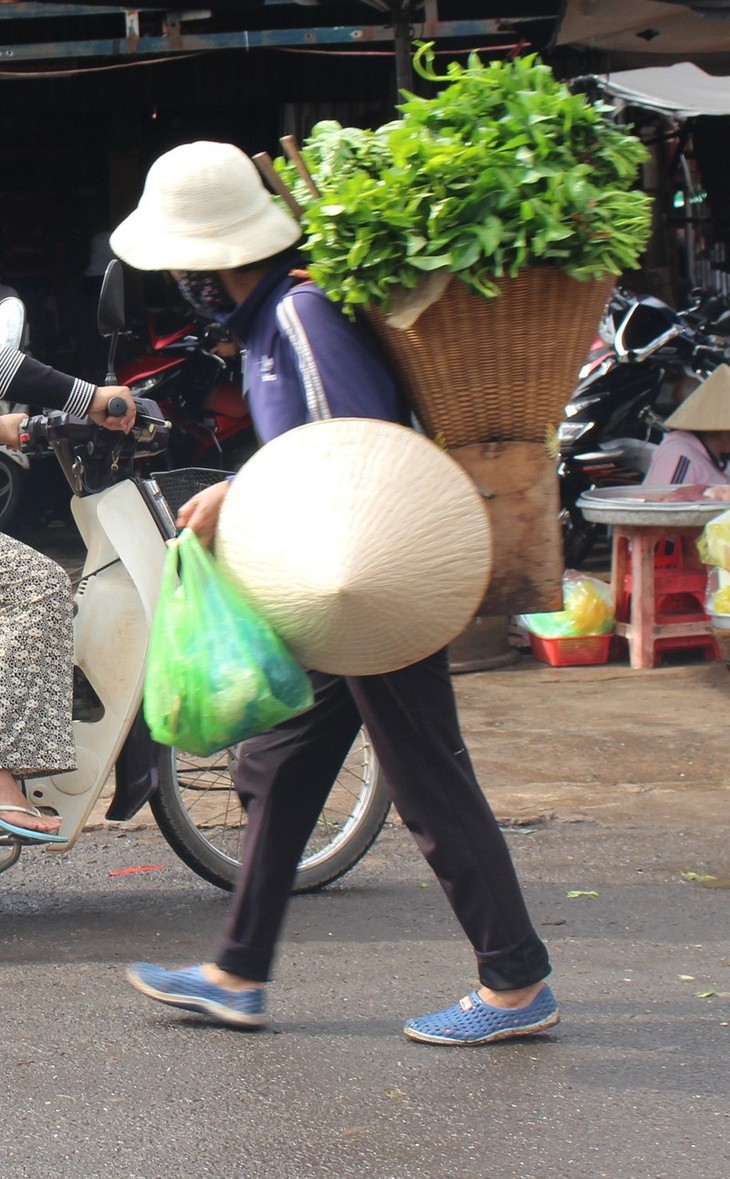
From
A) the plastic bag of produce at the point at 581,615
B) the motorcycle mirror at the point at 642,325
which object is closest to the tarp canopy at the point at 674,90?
the motorcycle mirror at the point at 642,325

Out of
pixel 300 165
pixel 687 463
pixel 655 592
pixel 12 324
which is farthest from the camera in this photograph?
pixel 687 463

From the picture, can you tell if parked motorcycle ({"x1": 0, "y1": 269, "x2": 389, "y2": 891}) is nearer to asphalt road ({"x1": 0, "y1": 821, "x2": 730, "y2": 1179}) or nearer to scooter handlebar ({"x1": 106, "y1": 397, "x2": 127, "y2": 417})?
scooter handlebar ({"x1": 106, "y1": 397, "x2": 127, "y2": 417})

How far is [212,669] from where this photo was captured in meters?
2.77

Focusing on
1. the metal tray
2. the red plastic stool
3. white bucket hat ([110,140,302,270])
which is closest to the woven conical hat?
white bucket hat ([110,140,302,270])

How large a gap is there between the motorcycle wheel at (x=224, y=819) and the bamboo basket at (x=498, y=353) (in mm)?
1225

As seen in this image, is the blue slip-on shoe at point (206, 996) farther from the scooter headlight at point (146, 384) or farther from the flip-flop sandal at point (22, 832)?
the scooter headlight at point (146, 384)

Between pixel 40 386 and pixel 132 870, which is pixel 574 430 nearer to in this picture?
pixel 132 870

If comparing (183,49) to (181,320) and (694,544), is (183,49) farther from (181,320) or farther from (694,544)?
(694,544)

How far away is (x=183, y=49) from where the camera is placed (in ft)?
28.2

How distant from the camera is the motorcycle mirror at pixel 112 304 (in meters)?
3.60

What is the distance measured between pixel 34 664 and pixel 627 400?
4863 millimetres

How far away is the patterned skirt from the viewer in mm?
3617

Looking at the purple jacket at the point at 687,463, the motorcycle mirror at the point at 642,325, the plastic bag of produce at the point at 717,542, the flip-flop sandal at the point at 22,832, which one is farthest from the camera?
the motorcycle mirror at the point at 642,325

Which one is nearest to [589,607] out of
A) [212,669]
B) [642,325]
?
[642,325]
